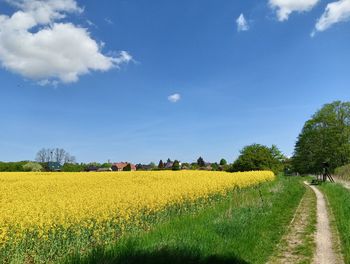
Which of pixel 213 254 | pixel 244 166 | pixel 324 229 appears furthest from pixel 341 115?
pixel 213 254

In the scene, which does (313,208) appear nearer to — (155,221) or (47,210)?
(155,221)

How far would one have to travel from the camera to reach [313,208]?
17984 millimetres

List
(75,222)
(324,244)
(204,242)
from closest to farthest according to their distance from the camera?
(204,242) → (324,244) → (75,222)

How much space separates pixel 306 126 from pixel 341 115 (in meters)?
8.56

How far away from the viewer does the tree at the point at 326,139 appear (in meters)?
82.8

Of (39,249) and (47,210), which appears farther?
(47,210)

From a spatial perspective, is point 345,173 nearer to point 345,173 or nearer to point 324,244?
point 345,173

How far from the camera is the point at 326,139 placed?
84562mm

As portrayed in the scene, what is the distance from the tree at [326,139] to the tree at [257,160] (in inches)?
652

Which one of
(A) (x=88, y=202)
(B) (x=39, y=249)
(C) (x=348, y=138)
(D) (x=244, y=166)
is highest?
(C) (x=348, y=138)

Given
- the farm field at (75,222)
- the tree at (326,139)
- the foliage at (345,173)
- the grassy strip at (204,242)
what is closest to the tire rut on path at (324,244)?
the grassy strip at (204,242)

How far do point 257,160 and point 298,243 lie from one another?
2250 inches

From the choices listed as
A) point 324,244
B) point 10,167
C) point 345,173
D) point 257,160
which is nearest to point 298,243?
point 324,244

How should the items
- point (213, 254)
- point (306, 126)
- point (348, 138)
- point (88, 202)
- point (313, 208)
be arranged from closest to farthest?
point (213, 254), point (88, 202), point (313, 208), point (348, 138), point (306, 126)
